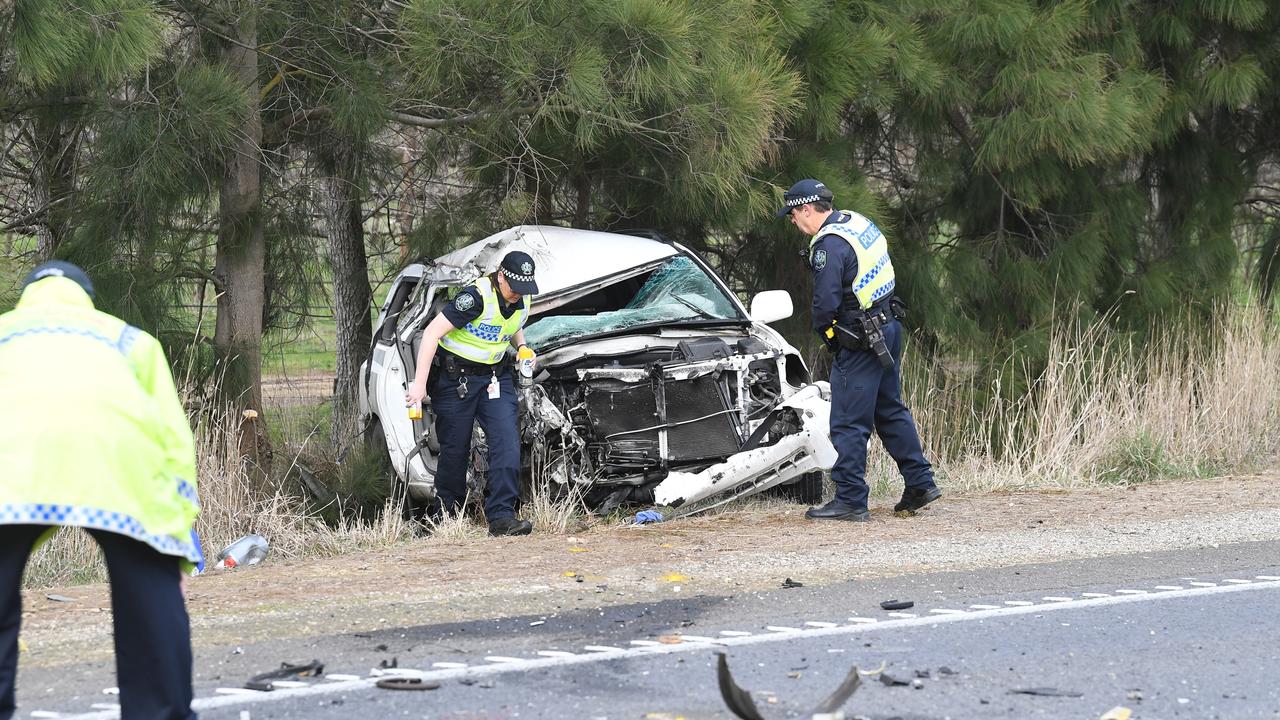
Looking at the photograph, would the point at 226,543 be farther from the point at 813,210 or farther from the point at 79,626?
the point at 813,210

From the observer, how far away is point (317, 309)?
11.2 m

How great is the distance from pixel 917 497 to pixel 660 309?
2.03 meters

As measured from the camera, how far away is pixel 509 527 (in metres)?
7.57

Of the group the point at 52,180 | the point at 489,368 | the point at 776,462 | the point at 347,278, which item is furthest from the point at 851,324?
the point at 347,278

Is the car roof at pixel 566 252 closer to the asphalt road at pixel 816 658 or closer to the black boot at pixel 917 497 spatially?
the black boot at pixel 917 497

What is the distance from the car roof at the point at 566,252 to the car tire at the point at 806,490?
171 centimetres

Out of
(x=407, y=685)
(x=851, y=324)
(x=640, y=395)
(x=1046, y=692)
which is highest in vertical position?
(x=851, y=324)

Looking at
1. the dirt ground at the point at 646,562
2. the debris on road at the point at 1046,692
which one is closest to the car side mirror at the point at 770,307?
the dirt ground at the point at 646,562

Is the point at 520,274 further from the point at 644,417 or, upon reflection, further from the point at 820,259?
the point at 820,259

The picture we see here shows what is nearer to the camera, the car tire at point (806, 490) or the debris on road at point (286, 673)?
the debris on road at point (286, 673)

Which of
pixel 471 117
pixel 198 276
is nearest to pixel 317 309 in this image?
pixel 198 276

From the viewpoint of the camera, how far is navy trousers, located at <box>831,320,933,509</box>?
24.3 feet

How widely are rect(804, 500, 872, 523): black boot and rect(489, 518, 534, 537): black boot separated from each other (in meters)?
1.59

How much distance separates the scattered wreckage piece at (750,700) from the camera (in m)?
3.88
